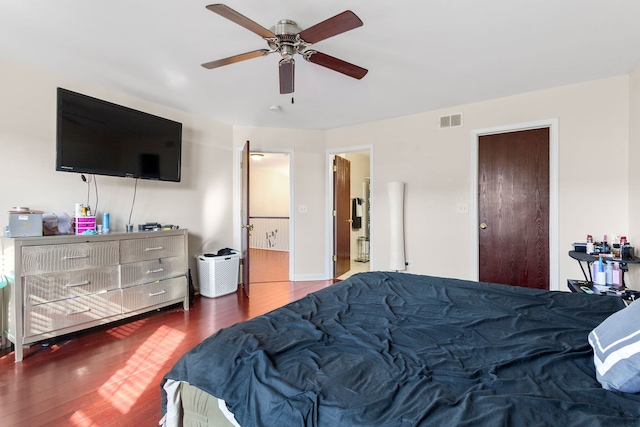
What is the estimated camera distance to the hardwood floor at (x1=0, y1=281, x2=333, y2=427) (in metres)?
1.65

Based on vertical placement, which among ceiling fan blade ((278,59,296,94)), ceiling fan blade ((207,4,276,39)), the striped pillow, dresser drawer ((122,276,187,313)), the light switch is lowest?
dresser drawer ((122,276,187,313))

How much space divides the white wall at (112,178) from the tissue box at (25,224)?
415 mm

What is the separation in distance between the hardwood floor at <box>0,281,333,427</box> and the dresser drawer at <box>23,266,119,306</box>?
16.8 inches

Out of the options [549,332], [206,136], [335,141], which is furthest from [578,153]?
[206,136]

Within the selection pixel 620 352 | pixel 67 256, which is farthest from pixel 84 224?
pixel 620 352

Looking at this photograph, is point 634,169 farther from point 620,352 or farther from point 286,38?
point 286,38

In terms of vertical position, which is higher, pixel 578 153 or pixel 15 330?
pixel 578 153

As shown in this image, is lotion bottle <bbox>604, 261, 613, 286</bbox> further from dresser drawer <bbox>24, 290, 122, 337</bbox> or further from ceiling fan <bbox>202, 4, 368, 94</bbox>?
dresser drawer <bbox>24, 290, 122, 337</bbox>

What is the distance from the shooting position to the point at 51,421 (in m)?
1.60

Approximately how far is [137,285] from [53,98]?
1.90 m

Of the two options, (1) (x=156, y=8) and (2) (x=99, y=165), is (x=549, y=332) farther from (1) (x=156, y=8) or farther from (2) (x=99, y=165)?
(2) (x=99, y=165)

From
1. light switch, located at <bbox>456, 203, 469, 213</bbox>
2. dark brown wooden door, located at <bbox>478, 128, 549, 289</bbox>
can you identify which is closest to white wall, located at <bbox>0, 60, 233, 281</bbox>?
light switch, located at <bbox>456, 203, 469, 213</bbox>

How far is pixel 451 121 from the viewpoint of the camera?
12.2 ft

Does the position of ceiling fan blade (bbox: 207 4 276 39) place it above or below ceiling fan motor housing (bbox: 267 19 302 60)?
below
